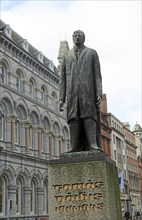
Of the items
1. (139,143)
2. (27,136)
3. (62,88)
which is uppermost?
(139,143)

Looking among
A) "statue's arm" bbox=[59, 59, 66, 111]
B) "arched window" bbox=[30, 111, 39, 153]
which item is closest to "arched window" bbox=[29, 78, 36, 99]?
"arched window" bbox=[30, 111, 39, 153]

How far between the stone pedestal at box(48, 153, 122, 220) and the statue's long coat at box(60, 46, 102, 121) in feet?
3.19

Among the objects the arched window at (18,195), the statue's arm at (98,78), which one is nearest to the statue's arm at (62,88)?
the statue's arm at (98,78)

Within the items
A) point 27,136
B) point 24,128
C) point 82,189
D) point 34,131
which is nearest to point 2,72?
point 24,128

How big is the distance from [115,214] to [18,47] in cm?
3072

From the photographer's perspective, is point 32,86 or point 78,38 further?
point 32,86

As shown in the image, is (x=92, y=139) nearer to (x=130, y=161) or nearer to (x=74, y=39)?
(x=74, y=39)

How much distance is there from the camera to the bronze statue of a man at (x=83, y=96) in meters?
7.87

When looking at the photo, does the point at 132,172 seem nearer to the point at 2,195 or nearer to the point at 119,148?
the point at 119,148

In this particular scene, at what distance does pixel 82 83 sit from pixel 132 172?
266 ft

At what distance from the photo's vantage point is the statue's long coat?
790 cm


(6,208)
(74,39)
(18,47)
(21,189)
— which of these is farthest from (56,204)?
(18,47)

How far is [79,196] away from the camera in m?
7.25

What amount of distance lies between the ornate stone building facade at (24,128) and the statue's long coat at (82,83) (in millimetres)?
23323
